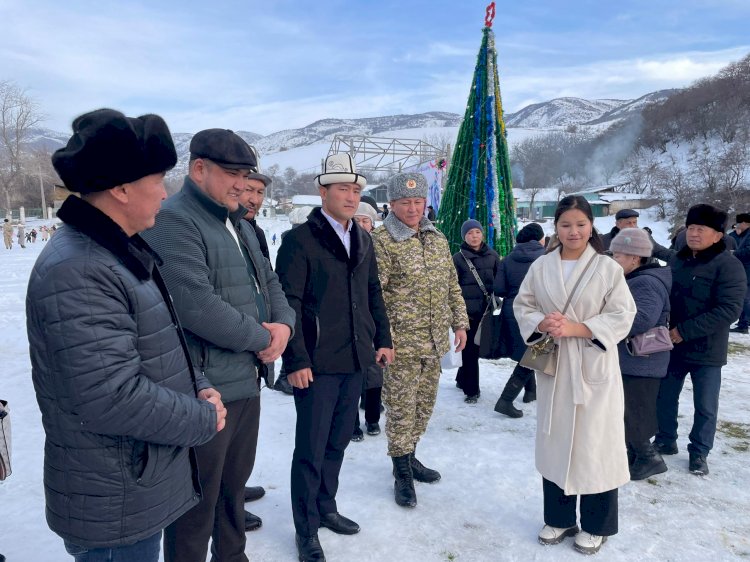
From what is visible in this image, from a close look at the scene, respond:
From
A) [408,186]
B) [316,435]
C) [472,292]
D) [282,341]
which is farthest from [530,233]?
[282,341]

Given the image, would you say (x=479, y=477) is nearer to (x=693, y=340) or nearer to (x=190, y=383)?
(x=693, y=340)

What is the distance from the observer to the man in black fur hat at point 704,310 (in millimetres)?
3475

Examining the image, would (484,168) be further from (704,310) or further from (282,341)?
(282,341)

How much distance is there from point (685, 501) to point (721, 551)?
0.53 m

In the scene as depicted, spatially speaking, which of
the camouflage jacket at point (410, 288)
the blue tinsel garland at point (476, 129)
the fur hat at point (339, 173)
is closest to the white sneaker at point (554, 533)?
the camouflage jacket at point (410, 288)

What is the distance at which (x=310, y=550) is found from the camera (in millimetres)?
2549

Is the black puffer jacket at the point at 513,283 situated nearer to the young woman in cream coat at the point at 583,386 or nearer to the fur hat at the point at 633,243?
the fur hat at the point at 633,243

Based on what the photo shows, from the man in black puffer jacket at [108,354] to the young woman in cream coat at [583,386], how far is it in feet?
6.41

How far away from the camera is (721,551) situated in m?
2.70

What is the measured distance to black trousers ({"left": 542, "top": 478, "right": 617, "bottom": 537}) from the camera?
2.66 metres

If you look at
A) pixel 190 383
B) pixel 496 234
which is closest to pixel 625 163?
pixel 496 234

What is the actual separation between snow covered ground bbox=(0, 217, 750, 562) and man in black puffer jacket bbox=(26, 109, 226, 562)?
56.6 inches

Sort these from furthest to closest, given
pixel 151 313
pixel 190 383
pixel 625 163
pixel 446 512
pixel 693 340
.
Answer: pixel 625 163 < pixel 693 340 < pixel 446 512 < pixel 190 383 < pixel 151 313

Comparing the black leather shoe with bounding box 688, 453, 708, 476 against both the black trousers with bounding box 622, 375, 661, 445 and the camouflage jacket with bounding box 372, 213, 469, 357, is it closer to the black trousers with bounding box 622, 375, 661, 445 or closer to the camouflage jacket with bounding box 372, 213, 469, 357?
the black trousers with bounding box 622, 375, 661, 445
